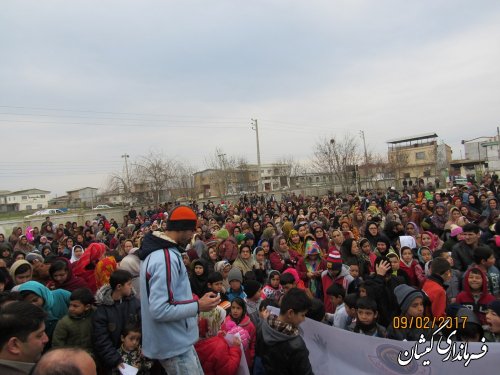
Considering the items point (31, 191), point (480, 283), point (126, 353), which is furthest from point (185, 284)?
point (31, 191)

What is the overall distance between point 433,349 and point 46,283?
177 inches

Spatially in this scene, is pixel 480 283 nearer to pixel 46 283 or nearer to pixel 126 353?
pixel 126 353

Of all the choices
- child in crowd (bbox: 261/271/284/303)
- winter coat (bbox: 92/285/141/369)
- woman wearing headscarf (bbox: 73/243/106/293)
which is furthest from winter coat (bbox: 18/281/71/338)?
child in crowd (bbox: 261/271/284/303)

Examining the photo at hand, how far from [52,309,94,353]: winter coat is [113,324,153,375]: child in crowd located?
0.30 meters

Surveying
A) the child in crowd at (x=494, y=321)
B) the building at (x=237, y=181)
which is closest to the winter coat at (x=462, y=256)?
the child in crowd at (x=494, y=321)

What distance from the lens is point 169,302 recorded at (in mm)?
2496

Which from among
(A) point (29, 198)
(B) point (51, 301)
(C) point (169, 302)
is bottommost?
(B) point (51, 301)

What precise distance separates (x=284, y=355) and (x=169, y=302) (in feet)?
3.55

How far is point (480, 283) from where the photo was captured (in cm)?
423

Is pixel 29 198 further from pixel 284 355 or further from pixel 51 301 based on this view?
pixel 284 355

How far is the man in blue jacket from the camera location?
2480 mm

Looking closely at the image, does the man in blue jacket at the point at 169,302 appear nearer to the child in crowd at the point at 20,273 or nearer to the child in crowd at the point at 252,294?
the child in crowd at the point at 252,294

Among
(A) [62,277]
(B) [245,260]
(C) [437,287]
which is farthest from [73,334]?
(C) [437,287]
